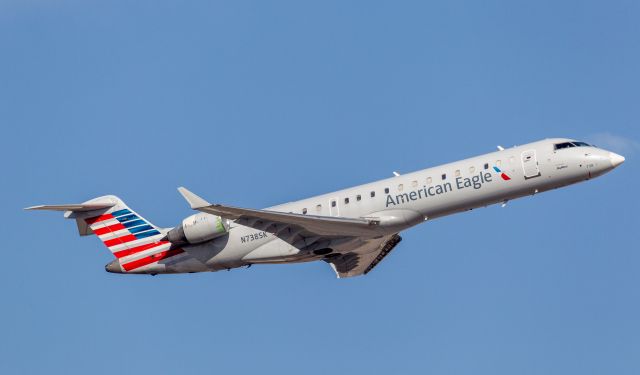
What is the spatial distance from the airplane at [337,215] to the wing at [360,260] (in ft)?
0.77

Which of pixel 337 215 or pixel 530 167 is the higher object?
pixel 530 167

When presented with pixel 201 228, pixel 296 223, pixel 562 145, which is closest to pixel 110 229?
pixel 201 228

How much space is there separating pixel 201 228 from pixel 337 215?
4295mm

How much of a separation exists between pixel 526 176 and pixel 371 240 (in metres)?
5.26

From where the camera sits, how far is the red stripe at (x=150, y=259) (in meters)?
34.6

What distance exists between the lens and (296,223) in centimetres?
3216

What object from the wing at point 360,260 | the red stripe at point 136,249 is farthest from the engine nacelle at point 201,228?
the wing at point 360,260

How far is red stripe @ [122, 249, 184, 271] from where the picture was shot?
34.6 m

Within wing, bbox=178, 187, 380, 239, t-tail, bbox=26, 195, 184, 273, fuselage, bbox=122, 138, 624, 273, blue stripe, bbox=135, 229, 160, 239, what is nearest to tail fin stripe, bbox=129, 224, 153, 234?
t-tail, bbox=26, 195, 184, 273

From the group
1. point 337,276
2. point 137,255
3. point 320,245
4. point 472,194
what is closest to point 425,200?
point 472,194

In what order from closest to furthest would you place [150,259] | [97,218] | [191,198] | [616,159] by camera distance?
1. [191,198]
2. [616,159]
3. [150,259]
4. [97,218]

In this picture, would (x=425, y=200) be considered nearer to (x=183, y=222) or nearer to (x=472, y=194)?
(x=472, y=194)

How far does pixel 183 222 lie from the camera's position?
33.8m

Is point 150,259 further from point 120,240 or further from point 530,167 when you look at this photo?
point 530,167
